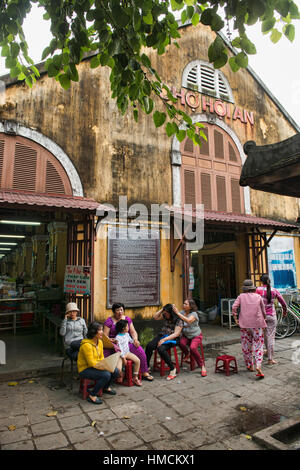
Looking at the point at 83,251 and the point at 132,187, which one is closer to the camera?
the point at 83,251

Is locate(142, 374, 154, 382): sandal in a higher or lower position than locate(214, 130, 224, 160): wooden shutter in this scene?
lower

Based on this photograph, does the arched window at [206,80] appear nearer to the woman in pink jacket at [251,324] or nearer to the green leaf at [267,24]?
the woman in pink jacket at [251,324]

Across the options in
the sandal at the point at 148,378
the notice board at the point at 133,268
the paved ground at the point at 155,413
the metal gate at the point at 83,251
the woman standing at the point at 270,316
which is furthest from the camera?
the notice board at the point at 133,268

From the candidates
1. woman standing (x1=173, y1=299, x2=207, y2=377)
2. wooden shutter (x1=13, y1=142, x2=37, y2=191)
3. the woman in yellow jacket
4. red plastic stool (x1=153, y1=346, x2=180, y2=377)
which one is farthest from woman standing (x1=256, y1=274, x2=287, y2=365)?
wooden shutter (x1=13, y1=142, x2=37, y2=191)

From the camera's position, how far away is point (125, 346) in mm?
5301

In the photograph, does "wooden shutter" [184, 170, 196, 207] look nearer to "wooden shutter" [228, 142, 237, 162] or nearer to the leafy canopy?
"wooden shutter" [228, 142, 237, 162]

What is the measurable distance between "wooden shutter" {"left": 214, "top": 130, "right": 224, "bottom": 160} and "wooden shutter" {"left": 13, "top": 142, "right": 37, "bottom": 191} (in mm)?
5936

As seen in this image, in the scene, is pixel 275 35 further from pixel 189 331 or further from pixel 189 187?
pixel 189 187

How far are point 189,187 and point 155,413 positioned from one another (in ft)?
22.2

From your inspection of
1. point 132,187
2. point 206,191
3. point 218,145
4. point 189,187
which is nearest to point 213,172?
point 206,191

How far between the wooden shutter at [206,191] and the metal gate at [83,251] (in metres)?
4.10

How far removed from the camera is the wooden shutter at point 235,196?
1038 centimetres

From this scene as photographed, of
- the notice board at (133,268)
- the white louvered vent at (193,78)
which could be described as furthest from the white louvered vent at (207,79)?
the notice board at (133,268)

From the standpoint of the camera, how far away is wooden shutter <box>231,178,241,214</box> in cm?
1038
